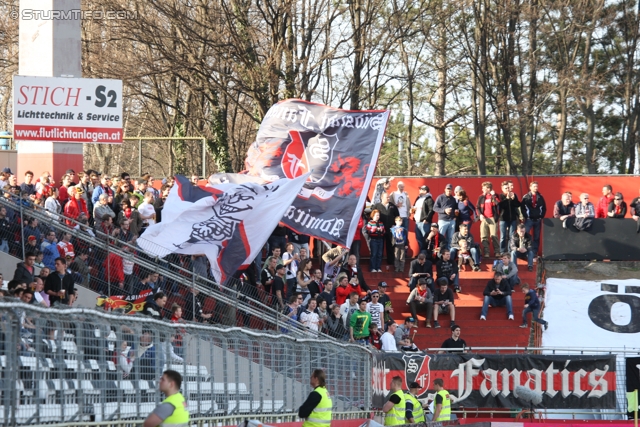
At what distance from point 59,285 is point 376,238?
11461 mm

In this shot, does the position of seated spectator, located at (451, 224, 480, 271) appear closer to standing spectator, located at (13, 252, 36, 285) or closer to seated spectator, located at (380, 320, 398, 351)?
seated spectator, located at (380, 320, 398, 351)

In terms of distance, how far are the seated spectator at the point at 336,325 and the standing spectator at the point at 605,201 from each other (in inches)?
391

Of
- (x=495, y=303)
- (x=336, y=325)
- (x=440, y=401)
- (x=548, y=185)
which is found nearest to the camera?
(x=440, y=401)

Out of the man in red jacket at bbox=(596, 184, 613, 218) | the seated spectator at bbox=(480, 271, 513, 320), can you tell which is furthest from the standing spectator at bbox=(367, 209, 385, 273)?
the man in red jacket at bbox=(596, 184, 613, 218)

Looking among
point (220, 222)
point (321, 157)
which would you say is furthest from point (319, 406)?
point (321, 157)

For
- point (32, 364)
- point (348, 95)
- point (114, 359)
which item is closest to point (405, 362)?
point (114, 359)

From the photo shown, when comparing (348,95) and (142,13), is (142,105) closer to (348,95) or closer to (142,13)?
(142,13)

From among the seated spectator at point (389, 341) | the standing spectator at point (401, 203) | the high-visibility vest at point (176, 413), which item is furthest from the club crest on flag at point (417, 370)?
the high-visibility vest at point (176, 413)

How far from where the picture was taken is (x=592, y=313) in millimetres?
27094

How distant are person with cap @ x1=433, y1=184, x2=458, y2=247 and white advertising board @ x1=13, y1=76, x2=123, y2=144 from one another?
8543mm

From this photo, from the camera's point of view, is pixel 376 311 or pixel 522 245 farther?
pixel 522 245

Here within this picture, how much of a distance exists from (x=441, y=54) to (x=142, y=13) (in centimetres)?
1238

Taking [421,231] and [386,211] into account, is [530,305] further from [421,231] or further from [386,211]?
[386,211]

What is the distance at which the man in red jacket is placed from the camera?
29.0 m
